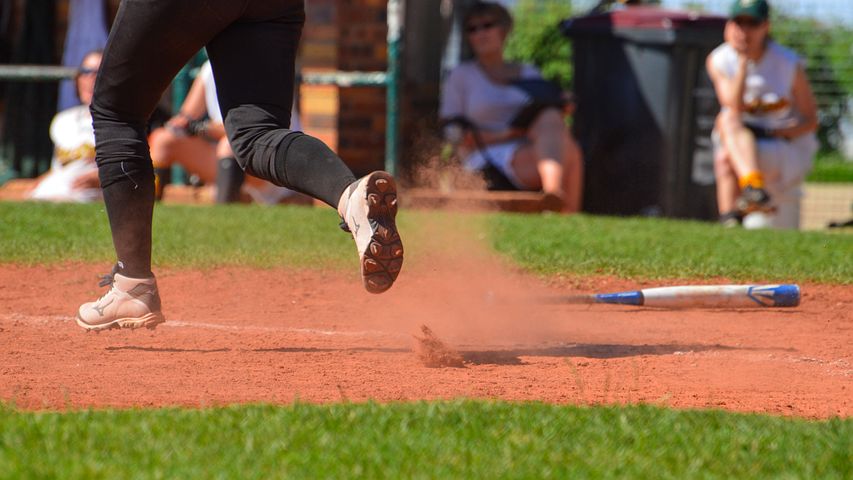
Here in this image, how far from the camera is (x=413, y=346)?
5078 millimetres

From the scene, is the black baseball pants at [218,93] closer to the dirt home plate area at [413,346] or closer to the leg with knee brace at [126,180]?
the leg with knee brace at [126,180]

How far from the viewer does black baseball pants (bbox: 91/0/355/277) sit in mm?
4551

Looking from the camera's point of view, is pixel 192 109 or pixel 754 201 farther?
pixel 192 109

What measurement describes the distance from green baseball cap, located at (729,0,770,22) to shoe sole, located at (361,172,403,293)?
6657 mm

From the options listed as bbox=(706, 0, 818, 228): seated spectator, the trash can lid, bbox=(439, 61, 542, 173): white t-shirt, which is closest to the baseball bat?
bbox=(706, 0, 818, 228): seated spectator

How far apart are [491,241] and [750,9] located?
3387 mm

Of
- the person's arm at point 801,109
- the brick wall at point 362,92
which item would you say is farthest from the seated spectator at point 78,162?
the person's arm at point 801,109

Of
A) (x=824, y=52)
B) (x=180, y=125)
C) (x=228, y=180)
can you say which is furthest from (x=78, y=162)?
(x=824, y=52)

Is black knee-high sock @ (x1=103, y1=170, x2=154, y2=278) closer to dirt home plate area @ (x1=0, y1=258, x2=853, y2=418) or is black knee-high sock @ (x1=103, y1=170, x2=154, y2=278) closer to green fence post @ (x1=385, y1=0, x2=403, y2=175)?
dirt home plate area @ (x1=0, y1=258, x2=853, y2=418)

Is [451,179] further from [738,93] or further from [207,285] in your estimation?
[207,285]

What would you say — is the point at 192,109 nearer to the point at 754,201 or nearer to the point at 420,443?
the point at 754,201


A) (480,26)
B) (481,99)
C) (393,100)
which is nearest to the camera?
(480,26)

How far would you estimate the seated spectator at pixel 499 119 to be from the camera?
11.6m

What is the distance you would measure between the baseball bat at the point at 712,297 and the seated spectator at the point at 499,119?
18.6 feet
